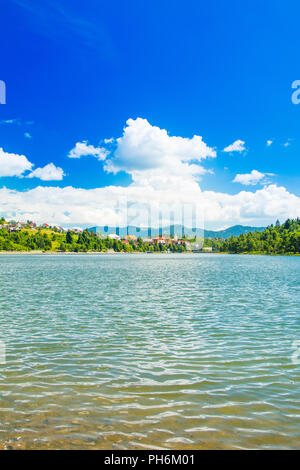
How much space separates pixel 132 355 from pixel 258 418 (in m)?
7.44

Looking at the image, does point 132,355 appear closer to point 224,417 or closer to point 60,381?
point 60,381

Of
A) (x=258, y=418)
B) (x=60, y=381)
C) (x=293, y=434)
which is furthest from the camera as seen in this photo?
(x=60, y=381)

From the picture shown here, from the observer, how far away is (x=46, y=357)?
1611 centimetres

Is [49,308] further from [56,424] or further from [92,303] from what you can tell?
[56,424]

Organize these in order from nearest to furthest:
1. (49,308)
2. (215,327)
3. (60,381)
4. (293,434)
Answer: (293,434) < (60,381) < (215,327) < (49,308)

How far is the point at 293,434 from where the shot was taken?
914cm

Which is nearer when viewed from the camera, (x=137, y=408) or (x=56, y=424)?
(x=56, y=424)

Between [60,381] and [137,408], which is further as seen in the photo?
[60,381]

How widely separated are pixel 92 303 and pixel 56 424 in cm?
2401

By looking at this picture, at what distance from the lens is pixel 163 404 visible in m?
11.0
